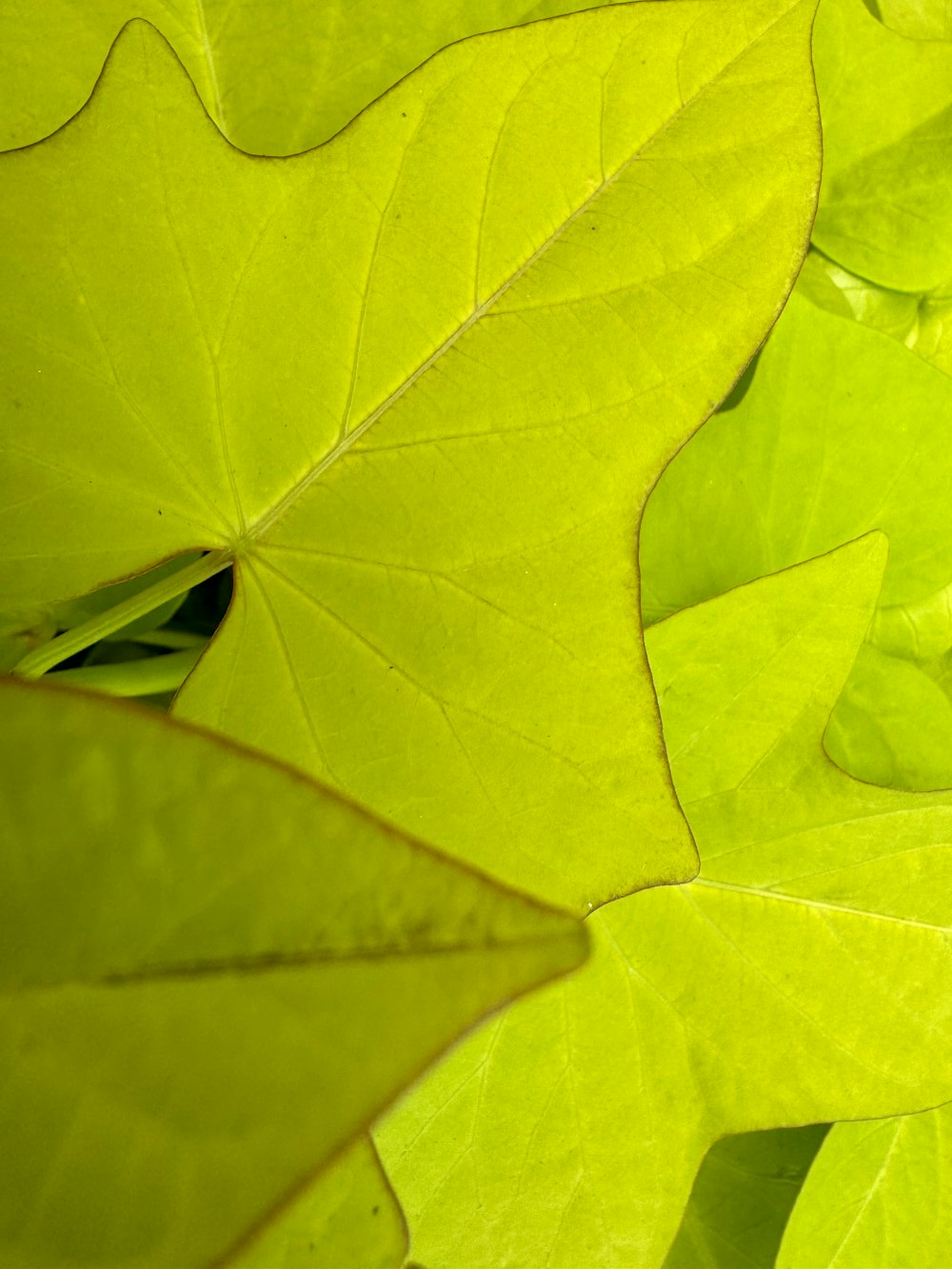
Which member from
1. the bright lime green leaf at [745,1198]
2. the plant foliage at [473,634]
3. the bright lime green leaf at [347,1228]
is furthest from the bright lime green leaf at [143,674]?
the bright lime green leaf at [745,1198]

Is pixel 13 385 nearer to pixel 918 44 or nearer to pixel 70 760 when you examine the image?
pixel 70 760

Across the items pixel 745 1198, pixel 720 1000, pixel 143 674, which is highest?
pixel 143 674

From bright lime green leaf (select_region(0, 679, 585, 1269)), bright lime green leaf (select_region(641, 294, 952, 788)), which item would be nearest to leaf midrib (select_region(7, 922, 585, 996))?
bright lime green leaf (select_region(0, 679, 585, 1269))

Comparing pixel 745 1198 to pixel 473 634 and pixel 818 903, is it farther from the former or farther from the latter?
pixel 473 634

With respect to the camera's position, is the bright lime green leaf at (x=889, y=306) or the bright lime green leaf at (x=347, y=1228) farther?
the bright lime green leaf at (x=889, y=306)

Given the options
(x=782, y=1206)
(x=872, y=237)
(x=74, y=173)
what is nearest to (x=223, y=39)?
(x=74, y=173)

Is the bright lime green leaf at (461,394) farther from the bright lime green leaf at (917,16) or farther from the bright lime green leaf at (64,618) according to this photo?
the bright lime green leaf at (917,16)

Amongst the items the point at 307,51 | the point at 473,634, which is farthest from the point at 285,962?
the point at 307,51

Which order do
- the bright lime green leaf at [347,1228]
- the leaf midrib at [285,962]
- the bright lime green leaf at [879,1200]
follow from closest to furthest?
the leaf midrib at [285,962] → the bright lime green leaf at [347,1228] → the bright lime green leaf at [879,1200]
